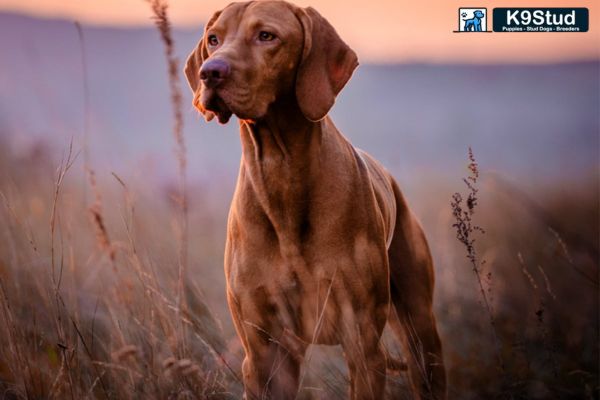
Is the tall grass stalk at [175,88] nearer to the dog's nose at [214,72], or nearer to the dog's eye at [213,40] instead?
the dog's eye at [213,40]

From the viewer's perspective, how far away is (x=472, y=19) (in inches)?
192

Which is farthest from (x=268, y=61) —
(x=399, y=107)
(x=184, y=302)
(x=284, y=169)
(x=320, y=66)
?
(x=399, y=107)

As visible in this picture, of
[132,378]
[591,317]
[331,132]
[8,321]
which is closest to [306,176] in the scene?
[331,132]

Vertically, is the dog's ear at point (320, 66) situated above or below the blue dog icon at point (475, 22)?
below

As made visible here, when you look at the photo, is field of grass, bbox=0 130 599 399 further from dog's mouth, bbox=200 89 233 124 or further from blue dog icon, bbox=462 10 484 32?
blue dog icon, bbox=462 10 484 32

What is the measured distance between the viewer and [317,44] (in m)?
3.83

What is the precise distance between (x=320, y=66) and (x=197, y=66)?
73cm

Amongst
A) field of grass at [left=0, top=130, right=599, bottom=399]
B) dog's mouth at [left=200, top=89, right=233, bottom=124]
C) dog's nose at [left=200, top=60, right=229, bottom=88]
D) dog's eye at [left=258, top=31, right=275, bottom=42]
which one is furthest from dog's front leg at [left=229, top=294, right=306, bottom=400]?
dog's eye at [left=258, top=31, right=275, bottom=42]

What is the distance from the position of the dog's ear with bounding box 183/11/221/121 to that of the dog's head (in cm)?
1

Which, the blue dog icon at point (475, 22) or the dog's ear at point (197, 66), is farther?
the blue dog icon at point (475, 22)

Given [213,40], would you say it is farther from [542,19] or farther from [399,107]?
[399,107]

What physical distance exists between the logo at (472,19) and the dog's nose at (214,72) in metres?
2.01

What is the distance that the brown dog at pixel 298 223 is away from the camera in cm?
373

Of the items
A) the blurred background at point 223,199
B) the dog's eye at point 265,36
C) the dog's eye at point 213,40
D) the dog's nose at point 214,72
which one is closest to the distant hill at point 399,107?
the blurred background at point 223,199
